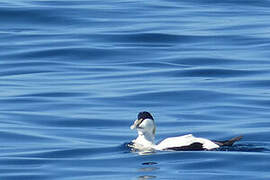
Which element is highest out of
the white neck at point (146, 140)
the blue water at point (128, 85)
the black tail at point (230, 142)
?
the blue water at point (128, 85)

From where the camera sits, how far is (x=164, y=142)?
16.6 metres

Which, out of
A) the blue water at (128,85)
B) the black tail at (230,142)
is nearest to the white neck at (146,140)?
the blue water at (128,85)

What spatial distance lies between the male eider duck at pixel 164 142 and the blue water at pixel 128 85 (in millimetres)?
118

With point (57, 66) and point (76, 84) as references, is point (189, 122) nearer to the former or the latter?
point (76, 84)

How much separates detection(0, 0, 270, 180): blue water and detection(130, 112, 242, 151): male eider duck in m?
0.12

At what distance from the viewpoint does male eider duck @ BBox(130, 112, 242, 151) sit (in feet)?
53.2

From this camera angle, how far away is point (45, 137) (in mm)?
17906

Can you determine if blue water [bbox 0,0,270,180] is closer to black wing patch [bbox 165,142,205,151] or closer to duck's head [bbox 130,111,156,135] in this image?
black wing patch [bbox 165,142,205,151]

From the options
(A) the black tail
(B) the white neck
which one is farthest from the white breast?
(B) the white neck

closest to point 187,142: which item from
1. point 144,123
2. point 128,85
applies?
point 144,123

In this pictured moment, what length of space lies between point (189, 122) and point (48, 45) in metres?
9.71

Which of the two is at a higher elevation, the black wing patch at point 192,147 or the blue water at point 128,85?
the blue water at point 128,85

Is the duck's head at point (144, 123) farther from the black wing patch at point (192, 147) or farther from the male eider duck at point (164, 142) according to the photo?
the black wing patch at point (192, 147)

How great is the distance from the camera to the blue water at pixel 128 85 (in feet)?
52.5
